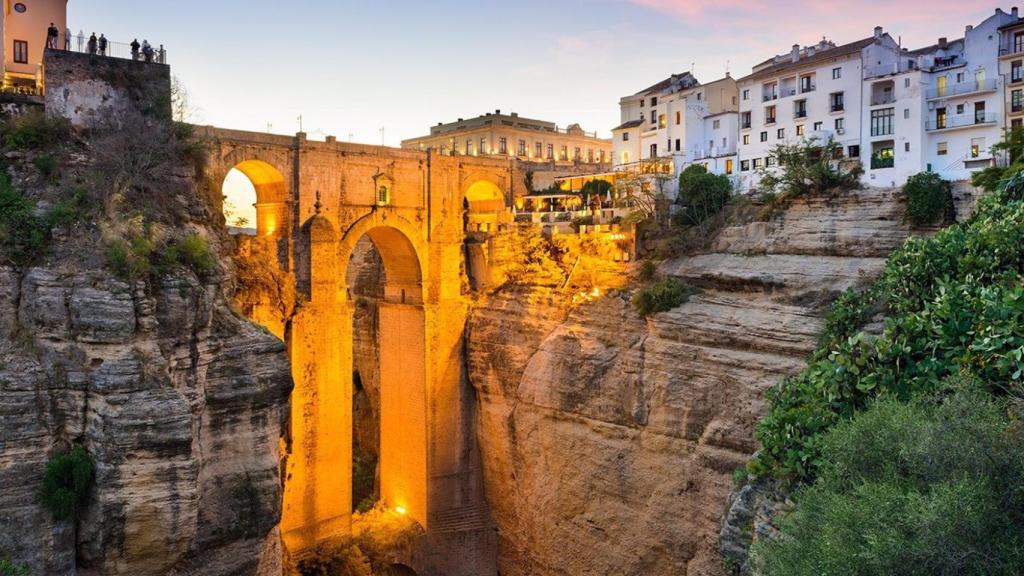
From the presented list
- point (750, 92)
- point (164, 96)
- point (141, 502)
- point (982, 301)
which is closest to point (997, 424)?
point (982, 301)

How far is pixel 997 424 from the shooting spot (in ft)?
26.8

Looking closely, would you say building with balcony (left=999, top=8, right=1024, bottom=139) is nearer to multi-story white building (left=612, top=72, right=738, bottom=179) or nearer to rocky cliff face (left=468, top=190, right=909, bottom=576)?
rocky cliff face (left=468, top=190, right=909, bottom=576)

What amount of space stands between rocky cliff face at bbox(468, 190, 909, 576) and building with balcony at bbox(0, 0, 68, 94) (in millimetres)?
17458

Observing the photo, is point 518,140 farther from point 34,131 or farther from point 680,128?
point 34,131

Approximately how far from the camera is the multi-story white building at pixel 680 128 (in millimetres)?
32781

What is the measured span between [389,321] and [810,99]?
18.1 meters

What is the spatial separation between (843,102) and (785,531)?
22391 mm

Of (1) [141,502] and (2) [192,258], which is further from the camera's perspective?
(2) [192,258]

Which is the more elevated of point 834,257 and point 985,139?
point 985,139

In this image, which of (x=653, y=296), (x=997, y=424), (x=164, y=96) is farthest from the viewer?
(x=653, y=296)

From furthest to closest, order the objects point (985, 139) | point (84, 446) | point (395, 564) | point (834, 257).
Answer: point (395, 564) < point (985, 139) < point (834, 257) < point (84, 446)

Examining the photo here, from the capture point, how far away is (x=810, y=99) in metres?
28.7

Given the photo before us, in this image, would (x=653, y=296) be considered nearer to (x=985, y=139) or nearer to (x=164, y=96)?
(x=985, y=139)

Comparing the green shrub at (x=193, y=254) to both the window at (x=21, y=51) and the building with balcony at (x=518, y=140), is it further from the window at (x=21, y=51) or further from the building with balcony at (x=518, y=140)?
the building with balcony at (x=518, y=140)
